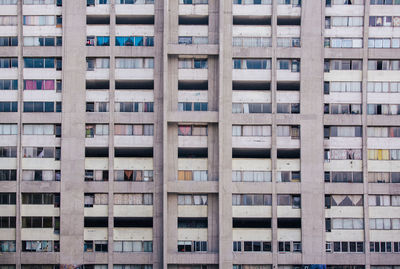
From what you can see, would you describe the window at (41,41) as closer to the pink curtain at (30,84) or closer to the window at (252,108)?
the pink curtain at (30,84)

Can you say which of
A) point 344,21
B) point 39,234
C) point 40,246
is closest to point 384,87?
point 344,21

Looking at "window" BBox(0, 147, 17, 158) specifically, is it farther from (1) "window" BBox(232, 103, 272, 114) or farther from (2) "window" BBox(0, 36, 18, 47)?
(1) "window" BBox(232, 103, 272, 114)

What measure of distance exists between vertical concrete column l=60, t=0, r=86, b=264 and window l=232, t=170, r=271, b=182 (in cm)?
1389

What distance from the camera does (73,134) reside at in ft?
117

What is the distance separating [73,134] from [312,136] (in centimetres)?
2165

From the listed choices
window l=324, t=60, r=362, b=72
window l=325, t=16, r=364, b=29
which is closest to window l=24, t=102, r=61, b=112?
window l=324, t=60, r=362, b=72

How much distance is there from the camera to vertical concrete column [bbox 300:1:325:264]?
1378 inches

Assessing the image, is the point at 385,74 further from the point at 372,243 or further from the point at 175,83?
the point at 175,83

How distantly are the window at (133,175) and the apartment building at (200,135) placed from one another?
91 mm

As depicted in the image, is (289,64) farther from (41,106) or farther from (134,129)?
(41,106)

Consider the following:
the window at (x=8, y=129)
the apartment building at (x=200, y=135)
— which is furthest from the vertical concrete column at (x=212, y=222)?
the window at (x=8, y=129)

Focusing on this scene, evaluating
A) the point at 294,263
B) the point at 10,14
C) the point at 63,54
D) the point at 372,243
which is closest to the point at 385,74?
the point at 372,243

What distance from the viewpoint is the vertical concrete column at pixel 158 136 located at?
35.1 meters

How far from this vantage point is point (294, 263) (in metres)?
34.9
